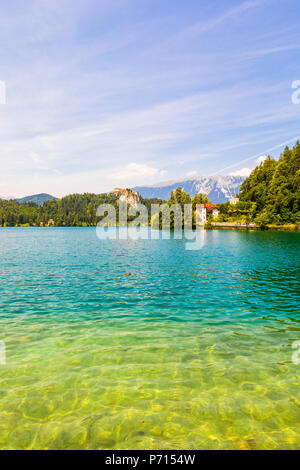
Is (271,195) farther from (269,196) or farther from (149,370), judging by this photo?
(149,370)

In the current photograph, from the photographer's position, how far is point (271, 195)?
162 m

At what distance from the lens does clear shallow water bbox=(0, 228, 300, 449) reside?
26.2 feet

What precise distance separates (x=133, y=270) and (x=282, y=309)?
21.4m

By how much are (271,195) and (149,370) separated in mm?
169512

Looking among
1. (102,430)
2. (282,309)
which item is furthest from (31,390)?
(282,309)

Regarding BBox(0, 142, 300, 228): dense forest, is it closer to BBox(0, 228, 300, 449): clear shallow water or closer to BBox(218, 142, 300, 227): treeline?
BBox(218, 142, 300, 227): treeline

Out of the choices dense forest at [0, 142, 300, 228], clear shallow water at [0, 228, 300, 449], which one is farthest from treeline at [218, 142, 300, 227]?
clear shallow water at [0, 228, 300, 449]

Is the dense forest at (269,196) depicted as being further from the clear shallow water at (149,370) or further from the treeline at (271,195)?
the clear shallow water at (149,370)

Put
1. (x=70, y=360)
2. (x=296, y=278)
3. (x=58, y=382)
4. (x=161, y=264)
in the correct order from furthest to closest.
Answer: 1. (x=161, y=264)
2. (x=296, y=278)
3. (x=70, y=360)
4. (x=58, y=382)

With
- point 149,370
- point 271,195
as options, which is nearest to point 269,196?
point 271,195

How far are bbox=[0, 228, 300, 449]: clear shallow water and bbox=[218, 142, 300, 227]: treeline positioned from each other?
463ft

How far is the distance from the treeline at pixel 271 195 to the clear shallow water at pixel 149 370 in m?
141

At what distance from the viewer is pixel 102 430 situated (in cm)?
812
